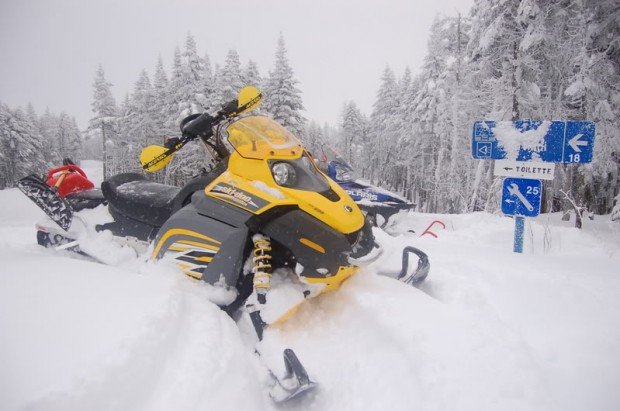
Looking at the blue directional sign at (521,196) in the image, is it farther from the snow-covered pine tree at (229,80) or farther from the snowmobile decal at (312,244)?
the snow-covered pine tree at (229,80)

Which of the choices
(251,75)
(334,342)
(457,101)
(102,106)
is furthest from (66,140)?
(334,342)

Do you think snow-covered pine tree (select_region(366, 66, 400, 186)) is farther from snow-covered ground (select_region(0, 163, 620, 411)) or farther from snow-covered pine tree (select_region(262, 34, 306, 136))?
snow-covered ground (select_region(0, 163, 620, 411))

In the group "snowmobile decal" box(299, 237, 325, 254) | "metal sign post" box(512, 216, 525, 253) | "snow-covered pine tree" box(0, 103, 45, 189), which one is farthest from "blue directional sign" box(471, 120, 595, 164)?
"snow-covered pine tree" box(0, 103, 45, 189)

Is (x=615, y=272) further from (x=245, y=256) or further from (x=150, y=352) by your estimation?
(x=150, y=352)

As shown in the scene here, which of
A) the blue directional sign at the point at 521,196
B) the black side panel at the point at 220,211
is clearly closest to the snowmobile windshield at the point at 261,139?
the black side panel at the point at 220,211

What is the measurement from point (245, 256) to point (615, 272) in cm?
319

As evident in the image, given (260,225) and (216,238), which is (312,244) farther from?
(216,238)

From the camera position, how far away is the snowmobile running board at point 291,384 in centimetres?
190

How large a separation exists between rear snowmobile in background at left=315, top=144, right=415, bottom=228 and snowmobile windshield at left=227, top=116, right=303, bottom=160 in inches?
151

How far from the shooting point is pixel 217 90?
2345 centimetres

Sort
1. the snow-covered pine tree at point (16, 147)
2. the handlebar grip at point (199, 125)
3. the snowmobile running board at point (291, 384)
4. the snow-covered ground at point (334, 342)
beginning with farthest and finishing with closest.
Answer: the snow-covered pine tree at point (16, 147) → the handlebar grip at point (199, 125) → the snowmobile running board at point (291, 384) → the snow-covered ground at point (334, 342)

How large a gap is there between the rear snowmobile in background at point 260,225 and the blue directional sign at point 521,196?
84.1 inches

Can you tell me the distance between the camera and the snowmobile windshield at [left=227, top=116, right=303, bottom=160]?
2.85m

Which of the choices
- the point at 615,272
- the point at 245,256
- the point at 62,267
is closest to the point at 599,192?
the point at 615,272
